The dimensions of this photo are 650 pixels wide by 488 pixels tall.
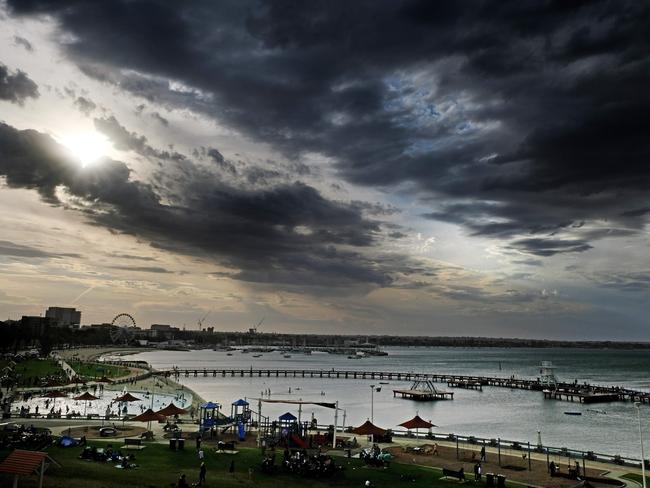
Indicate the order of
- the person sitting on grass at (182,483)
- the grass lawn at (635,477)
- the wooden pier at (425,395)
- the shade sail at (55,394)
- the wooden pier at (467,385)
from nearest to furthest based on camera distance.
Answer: the person sitting on grass at (182,483)
the grass lawn at (635,477)
the shade sail at (55,394)
the wooden pier at (425,395)
the wooden pier at (467,385)

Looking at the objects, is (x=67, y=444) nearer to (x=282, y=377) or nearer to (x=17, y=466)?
(x=17, y=466)

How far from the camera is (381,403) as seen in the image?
4053 inches

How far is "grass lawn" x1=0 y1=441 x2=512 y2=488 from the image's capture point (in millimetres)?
27359

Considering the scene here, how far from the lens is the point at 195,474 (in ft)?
100

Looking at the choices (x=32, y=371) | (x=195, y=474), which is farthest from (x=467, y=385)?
(x=195, y=474)

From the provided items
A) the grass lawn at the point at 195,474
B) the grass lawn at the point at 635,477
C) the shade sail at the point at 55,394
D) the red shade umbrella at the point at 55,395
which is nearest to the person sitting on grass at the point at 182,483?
the grass lawn at the point at 195,474

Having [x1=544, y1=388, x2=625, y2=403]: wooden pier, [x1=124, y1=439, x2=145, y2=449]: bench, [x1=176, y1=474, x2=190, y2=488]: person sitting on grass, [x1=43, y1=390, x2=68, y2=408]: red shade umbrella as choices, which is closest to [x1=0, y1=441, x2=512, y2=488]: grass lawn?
[x1=124, y1=439, x2=145, y2=449]: bench

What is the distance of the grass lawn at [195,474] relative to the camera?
27359 mm

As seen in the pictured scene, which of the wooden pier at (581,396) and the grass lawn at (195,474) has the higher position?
the grass lawn at (195,474)

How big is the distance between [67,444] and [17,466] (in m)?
18.3

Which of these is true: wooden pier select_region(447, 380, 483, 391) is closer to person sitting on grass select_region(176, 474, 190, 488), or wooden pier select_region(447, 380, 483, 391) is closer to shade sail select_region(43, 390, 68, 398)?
shade sail select_region(43, 390, 68, 398)

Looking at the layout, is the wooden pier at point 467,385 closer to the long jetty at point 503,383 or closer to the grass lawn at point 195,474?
the long jetty at point 503,383

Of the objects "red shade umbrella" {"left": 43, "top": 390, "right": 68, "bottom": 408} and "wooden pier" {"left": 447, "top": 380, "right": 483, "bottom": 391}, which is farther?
"wooden pier" {"left": 447, "top": 380, "right": 483, "bottom": 391}

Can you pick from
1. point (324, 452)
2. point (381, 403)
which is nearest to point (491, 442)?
point (324, 452)
